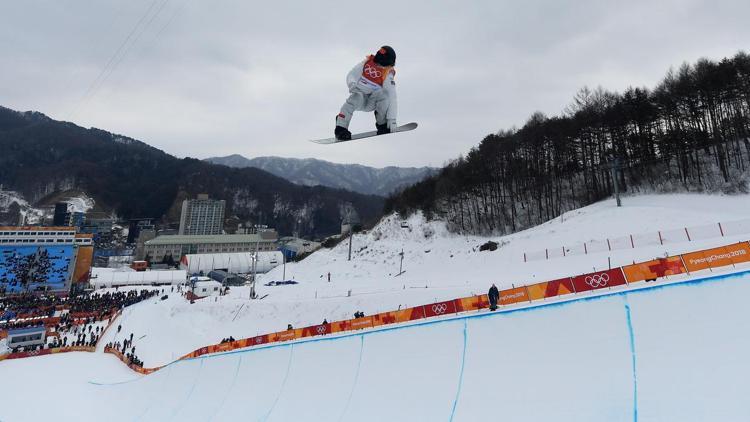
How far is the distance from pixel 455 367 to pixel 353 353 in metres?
2.37

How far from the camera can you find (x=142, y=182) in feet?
518

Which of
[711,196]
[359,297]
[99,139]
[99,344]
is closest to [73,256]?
[99,344]

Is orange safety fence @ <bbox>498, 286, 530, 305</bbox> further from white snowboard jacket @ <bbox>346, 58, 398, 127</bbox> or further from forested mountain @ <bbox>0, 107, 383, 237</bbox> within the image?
forested mountain @ <bbox>0, 107, 383, 237</bbox>

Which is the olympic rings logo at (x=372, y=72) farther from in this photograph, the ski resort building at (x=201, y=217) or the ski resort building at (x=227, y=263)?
the ski resort building at (x=201, y=217)

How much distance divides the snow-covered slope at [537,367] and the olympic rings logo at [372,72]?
445cm

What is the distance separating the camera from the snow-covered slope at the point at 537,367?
12.1 ft

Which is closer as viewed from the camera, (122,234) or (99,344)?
(99,344)

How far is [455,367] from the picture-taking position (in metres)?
5.60

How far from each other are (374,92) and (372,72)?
414 millimetres

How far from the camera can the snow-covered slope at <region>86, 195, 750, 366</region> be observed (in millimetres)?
21562

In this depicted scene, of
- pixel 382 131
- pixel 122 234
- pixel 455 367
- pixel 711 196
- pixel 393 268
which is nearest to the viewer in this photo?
pixel 455 367

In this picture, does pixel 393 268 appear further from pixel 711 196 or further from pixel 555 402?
pixel 555 402

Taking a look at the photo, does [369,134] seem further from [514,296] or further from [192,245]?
[192,245]

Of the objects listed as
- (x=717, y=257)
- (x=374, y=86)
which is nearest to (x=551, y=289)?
(x=717, y=257)
